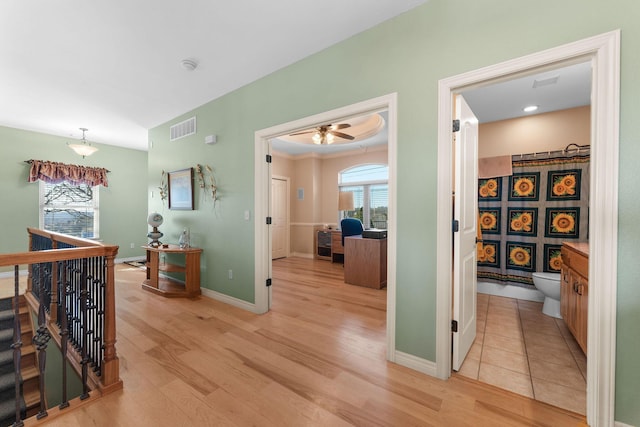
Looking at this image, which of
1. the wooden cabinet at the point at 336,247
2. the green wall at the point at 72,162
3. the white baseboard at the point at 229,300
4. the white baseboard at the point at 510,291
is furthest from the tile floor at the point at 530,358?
the green wall at the point at 72,162

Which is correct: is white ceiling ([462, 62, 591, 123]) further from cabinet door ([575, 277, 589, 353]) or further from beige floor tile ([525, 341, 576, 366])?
beige floor tile ([525, 341, 576, 366])

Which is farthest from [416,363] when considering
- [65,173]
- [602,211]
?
[65,173]

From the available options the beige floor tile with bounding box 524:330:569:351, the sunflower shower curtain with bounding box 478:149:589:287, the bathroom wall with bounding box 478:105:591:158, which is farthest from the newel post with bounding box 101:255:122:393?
the bathroom wall with bounding box 478:105:591:158

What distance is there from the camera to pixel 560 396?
5.42 ft

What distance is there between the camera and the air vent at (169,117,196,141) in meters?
3.81

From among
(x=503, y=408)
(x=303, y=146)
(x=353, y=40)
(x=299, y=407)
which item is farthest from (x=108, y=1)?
(x=303, y=146)

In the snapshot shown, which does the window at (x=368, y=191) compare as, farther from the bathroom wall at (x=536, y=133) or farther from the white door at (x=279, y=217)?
the bathroom wall at (x=536, y=133)

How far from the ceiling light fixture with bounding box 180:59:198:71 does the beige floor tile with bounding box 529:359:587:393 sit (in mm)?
3922

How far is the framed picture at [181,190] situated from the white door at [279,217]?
2535mm

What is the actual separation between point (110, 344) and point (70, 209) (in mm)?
5209

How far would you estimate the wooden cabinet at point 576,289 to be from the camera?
1940 millimetres

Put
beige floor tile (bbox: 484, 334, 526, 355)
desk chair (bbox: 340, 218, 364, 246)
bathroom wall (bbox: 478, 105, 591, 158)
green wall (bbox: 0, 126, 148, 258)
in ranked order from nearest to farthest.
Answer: beige floor tile (bbox: 484, 334, 526, 355) → bathroom wall (bbox: 478, 105, 591, 158) → green wall (bbox: 0, 126, 148, 258) → desk chair (bbox: 340, 218, 364, 246)

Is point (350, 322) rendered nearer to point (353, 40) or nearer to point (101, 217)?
point (353, 40)

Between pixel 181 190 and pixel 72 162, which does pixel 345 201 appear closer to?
pixel 181 190
